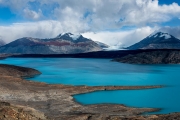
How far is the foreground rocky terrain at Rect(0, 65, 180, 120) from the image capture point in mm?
28016

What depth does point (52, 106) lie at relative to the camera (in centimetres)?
3706

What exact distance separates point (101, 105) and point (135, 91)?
15.7 m

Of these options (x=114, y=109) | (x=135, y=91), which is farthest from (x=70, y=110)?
(x=135, y=91)

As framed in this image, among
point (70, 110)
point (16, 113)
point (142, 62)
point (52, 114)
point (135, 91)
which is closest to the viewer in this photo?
point (16, 113)

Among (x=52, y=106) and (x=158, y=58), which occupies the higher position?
(x=158, y=58)

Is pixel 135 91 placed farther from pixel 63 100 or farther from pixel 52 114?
pixel 52 114

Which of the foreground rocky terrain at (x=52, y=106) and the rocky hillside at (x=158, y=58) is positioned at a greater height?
the rocky hillside at (x=158, y=58)

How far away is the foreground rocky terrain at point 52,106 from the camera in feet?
91.9

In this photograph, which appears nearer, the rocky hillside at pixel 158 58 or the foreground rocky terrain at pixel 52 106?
the foreground rocky terrain at pixel 52 106

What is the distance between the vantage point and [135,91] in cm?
5256

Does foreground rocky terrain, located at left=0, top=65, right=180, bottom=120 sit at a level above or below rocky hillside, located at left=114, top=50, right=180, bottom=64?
below

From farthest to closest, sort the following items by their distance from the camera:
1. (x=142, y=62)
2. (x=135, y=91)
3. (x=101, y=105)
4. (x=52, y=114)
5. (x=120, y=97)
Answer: (x=142, y=62)
(x=135, y=91)
(x=120, y=97)
(x=101, y=105)
(x=52, y=114)

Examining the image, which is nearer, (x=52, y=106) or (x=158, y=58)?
(x=52, y=106)

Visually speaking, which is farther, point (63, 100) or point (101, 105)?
point (63, 100)
